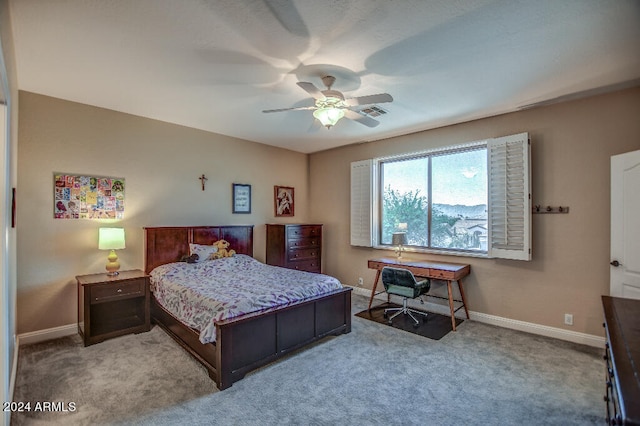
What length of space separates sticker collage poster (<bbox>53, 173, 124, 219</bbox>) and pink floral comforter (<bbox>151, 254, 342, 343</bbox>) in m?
0.97

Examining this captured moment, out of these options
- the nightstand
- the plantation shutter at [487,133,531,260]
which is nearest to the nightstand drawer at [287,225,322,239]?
the nightstand

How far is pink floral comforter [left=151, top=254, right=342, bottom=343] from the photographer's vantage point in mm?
2787

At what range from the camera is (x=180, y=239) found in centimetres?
443

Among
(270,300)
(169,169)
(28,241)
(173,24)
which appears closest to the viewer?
(173,24)

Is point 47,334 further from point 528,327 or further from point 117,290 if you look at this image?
point 528,327

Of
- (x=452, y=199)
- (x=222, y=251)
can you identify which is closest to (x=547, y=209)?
(x=452, y=199)

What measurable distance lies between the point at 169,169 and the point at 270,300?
2.68 metres

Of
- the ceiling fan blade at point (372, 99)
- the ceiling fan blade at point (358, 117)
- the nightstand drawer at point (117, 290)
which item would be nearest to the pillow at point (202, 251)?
the nightstand drawer at point (117, 290)

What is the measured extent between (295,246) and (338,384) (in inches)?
120

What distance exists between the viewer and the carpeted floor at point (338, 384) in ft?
7.19

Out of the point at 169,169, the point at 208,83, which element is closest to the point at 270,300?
the point at 208,83

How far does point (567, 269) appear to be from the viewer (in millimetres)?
3492

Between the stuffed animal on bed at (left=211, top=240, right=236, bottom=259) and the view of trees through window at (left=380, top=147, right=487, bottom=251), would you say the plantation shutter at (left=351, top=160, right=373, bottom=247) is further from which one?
the stuffed animal on bed at (left=211, top=240, right=236, bottom=259)

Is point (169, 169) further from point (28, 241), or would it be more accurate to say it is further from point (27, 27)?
point (27, 27)
